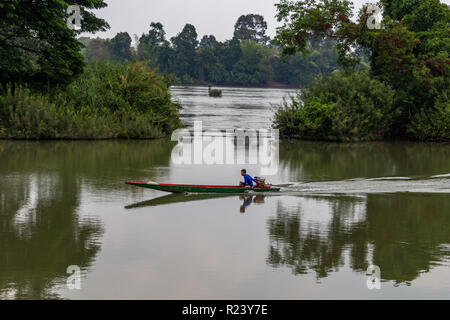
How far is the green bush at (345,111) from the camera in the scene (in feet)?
124

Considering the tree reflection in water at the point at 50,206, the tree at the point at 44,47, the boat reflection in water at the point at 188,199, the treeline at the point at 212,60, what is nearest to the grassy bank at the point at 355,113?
the tree reflection in water at the point at 50,206

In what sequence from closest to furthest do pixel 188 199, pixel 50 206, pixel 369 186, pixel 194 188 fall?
1. pixel 50 206
2. pixel 188 199
3. pixel 194 188
4. pixel 369 186

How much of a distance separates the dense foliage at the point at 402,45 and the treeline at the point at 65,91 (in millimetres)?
10057

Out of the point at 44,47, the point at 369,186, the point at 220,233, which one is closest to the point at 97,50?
the point at 44,47

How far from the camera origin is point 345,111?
123ft

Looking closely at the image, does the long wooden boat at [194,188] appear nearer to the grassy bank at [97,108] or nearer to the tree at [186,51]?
the grassy bank at [97,108]

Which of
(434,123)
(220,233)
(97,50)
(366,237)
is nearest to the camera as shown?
(366,237)

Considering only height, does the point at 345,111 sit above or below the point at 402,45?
below

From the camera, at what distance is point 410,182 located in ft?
76.1

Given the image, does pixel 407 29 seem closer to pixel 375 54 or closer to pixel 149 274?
pixel 375 54

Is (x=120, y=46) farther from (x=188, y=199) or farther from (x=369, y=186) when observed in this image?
(x=188, y=199)

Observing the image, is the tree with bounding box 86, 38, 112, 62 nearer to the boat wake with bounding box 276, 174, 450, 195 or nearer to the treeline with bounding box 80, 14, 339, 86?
the treeline with bounding box 80, 14, 339, 86

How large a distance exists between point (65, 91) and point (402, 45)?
2145cm

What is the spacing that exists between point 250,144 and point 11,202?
20.2m
